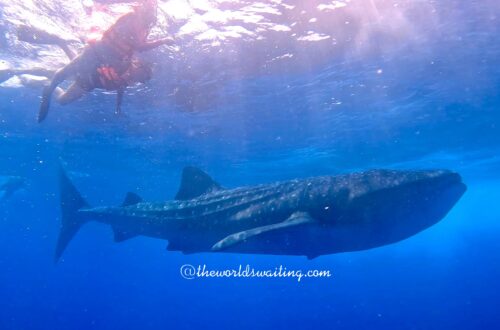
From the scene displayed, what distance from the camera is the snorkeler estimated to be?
21.6 feet

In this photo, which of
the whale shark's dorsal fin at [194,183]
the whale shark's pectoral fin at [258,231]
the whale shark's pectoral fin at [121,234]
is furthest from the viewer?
the whale shark's pectoral fin at [121,234]

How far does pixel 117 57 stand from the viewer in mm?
6867

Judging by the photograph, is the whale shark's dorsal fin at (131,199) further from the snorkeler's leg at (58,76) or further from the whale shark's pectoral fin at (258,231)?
the whale shark's pectoral fin at (258,231)

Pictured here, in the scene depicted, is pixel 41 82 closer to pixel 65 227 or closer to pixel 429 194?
pixel 65 227

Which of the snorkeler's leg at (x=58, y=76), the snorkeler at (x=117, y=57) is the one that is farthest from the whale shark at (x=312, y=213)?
the snorkeler's leg at (x=58, y=76)

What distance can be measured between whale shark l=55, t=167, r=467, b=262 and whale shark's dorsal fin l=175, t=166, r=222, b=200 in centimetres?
2

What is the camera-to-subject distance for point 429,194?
4.64 metres

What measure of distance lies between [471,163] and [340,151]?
53.8 ft

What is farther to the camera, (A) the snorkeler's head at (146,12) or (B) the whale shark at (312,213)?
(A) the snorkeler's head at (146,12)

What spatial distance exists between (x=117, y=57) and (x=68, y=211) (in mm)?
5563

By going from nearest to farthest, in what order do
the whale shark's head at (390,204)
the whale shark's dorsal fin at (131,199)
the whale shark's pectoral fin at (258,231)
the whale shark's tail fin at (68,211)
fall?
the whale shark's pectoral fin at (258,231), the whale shark's head at (390,204), the whale shark's dorsal fin at (131,199), the whale shark's tail fin at (68,211)

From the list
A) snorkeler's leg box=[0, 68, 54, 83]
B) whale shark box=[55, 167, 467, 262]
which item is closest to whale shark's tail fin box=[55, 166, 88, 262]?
whale shark box=[55, 167, 467, 262]

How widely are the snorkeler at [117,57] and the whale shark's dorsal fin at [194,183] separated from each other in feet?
6.69

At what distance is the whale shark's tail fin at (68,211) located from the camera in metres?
10.0
